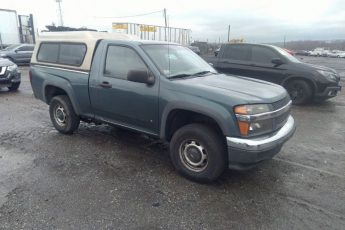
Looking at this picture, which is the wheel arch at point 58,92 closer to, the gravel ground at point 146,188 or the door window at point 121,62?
the gravel ground at point 146,188

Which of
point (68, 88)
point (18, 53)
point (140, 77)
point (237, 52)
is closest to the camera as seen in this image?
point (140, 77)

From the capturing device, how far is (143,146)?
5.20m

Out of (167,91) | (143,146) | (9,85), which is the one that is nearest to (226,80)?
(167,91)

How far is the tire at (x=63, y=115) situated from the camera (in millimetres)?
5547

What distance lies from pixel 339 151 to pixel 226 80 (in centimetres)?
233

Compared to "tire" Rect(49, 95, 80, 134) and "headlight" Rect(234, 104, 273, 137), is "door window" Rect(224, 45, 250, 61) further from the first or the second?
"headlight" Rect(234, 104, 273, 137)

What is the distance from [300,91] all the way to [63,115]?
627 centimetres

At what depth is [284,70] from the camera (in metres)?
8.63

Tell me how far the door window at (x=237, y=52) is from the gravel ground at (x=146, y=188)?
4155mm

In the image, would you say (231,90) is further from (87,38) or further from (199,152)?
(87,38)

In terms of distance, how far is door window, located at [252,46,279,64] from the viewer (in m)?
8.92

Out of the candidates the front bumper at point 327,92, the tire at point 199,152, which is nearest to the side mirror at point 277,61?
the front bumper at point 327,92

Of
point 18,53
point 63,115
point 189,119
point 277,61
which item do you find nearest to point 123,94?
point 189,119

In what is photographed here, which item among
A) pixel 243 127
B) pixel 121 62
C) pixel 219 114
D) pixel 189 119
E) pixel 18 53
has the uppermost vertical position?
pixel 121 62
